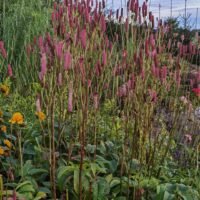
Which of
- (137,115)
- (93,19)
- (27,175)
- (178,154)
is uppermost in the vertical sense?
(93,19)

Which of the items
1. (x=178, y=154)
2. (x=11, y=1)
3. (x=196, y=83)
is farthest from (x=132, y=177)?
(x=11, y=1)

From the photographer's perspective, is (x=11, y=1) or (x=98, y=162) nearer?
(x=98, y=162)

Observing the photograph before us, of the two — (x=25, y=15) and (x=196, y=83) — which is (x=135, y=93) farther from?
(x=25, y=15)

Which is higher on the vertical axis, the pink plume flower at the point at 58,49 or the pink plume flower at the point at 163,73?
the pink plume flower at the point at 58,49

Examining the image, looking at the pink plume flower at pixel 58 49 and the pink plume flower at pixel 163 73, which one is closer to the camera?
the pink plume flower at pixel 58 49

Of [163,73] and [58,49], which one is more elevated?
[58,49]

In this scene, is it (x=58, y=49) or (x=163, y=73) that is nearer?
(x=58, y=49)

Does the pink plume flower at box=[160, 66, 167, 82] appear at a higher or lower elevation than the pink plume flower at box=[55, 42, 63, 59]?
lower

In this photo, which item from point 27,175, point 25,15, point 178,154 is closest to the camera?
point 27,175

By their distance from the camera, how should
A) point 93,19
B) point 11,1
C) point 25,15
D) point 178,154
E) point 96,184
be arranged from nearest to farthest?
point 96,184 → point 93,19 → point 178,154 → point 25,15 → point 11,1

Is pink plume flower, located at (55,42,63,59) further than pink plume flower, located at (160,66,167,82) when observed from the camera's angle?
No

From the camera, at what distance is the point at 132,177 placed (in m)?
2.75

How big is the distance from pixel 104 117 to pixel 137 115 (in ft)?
3.67

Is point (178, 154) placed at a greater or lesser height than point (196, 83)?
lesser
